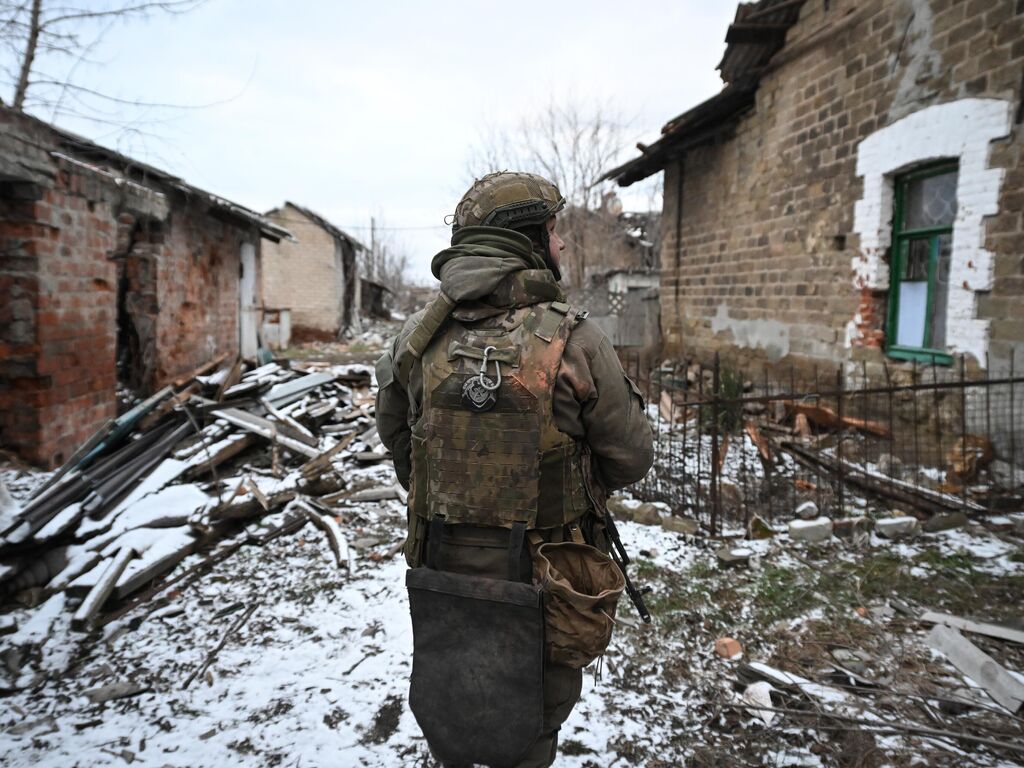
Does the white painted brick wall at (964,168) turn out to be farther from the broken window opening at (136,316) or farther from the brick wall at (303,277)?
the brick wall at (303,277)

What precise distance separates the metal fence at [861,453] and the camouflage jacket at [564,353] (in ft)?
8.89

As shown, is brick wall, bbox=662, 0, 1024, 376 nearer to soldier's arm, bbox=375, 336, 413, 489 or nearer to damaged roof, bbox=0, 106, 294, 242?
soldier's arm, bbox=375, 336, 413, 489

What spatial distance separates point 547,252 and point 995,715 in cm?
270

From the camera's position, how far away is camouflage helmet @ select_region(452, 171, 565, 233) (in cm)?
192

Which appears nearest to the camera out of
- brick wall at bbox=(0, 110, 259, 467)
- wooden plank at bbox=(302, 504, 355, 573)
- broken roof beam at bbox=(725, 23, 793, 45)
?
wooden plank at bbox=(302, 504, 355, 573)

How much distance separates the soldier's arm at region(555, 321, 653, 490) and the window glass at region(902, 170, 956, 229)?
5.28 meters

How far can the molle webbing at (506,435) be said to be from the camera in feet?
5.81

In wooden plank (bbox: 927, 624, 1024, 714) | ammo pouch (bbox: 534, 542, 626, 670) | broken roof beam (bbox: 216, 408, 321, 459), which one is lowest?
wooden plank (bbox: 927, 624, 1024, 714)

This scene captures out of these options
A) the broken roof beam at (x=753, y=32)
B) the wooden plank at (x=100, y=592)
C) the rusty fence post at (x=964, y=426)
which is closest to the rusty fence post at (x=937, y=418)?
the rusty fence post at (x=964, y=426)

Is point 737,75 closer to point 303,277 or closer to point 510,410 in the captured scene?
point 510,410

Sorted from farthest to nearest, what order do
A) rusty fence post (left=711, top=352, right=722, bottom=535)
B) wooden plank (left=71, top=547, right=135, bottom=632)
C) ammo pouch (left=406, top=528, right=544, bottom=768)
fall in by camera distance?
rusty fence post (left=711, top=352, right=722, bottom=535) < wooden plank (left=71, top=547, right=135, bottom=632) < ammo pouch (left=406, top=528, right=544, bottom=768)

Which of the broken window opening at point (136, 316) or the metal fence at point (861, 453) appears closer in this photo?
the metal fence at point (861, 453)

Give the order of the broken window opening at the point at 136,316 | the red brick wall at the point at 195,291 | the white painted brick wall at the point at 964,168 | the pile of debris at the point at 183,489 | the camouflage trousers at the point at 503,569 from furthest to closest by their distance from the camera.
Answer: the red brick wall at the point at 195,291 < the broken window opening at the point at 136,316 < the white painted brick wall at the point at 964,168 < the pile of debris at the point at 183,489 < the camouflage trousers at the point at 503,569

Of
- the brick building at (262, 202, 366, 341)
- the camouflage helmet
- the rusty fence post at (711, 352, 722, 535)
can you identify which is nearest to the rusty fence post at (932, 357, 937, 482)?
the rusty fence post at (711, 352, 722, 535)
